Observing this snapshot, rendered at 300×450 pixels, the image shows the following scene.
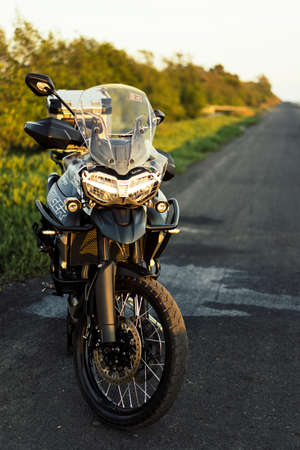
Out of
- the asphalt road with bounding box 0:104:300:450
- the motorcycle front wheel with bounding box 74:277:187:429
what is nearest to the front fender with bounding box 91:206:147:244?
the motorcycle front wheel with bounding box 74:277:187:429

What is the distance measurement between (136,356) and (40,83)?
4.88 feet

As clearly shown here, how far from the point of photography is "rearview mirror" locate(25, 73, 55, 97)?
2.88 metres

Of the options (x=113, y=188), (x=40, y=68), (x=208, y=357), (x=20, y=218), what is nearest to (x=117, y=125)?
(x=113, y=188)

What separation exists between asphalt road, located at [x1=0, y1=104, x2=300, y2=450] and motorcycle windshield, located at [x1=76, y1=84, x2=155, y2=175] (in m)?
1.34

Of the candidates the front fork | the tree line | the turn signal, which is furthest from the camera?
the tree line

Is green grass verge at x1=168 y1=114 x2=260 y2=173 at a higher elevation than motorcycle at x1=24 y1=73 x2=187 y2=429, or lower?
lower

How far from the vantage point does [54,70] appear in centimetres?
1322

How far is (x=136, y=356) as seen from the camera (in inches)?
112

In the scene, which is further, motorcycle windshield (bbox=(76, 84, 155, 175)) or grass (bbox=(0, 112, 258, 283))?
grass (bbox=(0, 112, 258, 283))

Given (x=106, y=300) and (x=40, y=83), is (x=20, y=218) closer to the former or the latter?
(x=40, y=83)

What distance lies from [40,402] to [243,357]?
Answer: 137 cm

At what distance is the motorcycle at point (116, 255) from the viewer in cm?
273

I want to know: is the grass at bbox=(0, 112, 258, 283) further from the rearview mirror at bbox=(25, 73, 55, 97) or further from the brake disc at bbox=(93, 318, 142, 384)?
the brake disc at bbox=(93, 318, 142, 384)

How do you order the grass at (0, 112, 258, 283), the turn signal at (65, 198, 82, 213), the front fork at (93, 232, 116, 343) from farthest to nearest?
the grass at (0, 112, 258, 283)
the turn signal at (65, 198, 82, 213)
the front fork at (93, 232, 116, 343)
